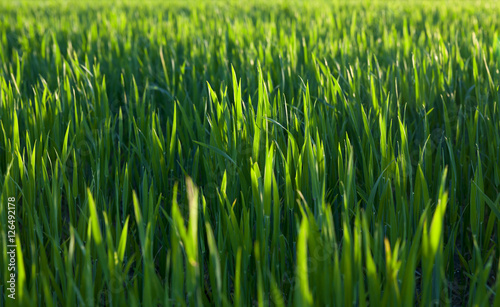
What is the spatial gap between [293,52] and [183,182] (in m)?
1.07

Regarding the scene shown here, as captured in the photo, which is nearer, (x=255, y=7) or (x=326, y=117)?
(x=326, y=117)

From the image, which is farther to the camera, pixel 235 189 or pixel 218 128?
pixel 218 128

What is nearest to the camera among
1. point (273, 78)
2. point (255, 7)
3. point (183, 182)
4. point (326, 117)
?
point (183, 182)

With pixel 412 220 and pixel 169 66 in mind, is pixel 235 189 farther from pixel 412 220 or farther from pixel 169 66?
pixel 169 66

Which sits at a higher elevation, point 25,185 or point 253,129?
point 253,129

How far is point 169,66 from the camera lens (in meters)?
2.15

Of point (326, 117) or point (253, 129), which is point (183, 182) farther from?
point (326, 117)

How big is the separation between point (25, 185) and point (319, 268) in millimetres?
655

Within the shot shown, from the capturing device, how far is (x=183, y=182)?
114cm

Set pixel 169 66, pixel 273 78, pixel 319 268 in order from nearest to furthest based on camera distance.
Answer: pixel 319 268, pixel 273 78, pixel 169 66

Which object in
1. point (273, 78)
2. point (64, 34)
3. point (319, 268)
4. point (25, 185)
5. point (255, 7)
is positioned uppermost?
point (255, 7)

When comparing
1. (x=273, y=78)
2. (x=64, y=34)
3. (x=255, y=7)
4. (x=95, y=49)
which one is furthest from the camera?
(x=255, y=7)

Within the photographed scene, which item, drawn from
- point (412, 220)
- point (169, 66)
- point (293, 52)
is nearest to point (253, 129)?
point (412, 220)

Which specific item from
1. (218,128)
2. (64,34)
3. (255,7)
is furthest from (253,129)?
(255,7)
